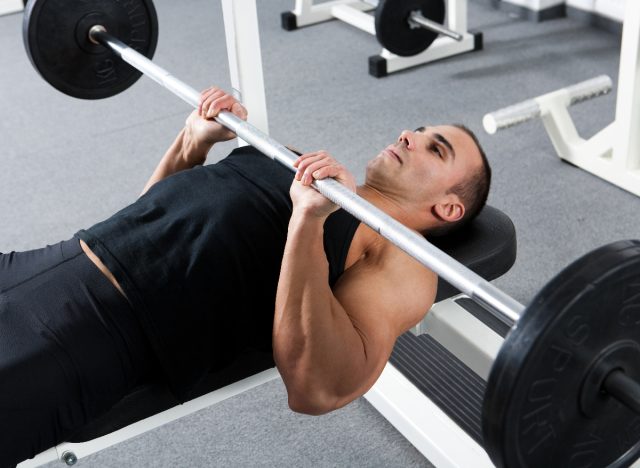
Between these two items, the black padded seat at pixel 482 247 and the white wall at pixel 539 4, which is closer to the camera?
the black padded seat at pixel 482 247

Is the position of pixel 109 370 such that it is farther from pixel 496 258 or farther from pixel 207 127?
pixel 496 258

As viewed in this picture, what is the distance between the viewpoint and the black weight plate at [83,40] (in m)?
2.24

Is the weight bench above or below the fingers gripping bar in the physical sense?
above

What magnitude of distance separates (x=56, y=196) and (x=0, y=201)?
0.63 feet

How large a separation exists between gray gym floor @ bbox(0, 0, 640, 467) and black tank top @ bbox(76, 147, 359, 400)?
22.6 inches

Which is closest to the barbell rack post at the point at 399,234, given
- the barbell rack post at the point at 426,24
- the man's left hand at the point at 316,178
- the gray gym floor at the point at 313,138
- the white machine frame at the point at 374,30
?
the man's left hand at the point at 316,178

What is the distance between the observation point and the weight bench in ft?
5.00

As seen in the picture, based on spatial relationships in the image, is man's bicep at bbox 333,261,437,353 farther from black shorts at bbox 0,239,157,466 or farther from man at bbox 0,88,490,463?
black shorts at bbox 0,239,157,466

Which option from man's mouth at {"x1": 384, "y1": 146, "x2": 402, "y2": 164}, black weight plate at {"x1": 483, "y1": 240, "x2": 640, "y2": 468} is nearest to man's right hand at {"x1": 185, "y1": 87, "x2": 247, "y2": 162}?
man's mouth at {"x1": 384, "y1": 146, "x2": 402, "y2": 164}

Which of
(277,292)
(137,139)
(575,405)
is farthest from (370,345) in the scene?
(137,139)

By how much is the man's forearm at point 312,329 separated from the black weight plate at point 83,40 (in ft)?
3.65

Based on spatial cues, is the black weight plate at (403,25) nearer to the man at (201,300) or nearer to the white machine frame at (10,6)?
the man at (201,300)

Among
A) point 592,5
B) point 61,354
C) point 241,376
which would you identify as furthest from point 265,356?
point 592,5

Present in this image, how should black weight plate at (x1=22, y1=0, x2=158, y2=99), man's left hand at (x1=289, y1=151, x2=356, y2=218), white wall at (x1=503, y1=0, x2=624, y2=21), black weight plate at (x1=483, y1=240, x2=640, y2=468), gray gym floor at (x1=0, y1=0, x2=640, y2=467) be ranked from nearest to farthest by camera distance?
1. black weight plate at (x1=483, y1=240, x2=640, y2=468)
2. man's left hand at (x1=289, y1=151, x2=356, y2=218)
3. gray gym floor at (x1=0, y1=0, x2=640, y2=467)
4. black weight plate at (x1=22, y1=0, x2=158, y2=99)
5. white wall at (x1=503, y1=0, x2=624, y2=21)
